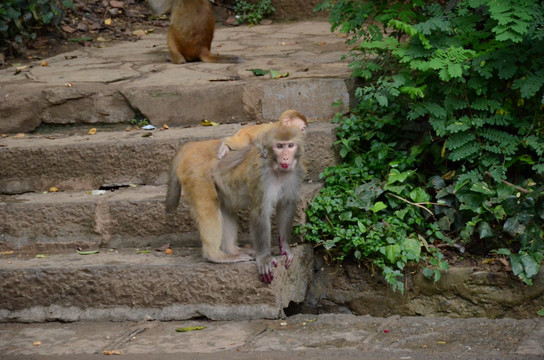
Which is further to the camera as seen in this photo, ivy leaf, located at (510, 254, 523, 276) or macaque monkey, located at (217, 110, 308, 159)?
macaque monkey, located at (217, 110, 308, 159)

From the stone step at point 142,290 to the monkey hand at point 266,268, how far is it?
0.15 ft

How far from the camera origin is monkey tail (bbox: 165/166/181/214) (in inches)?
215

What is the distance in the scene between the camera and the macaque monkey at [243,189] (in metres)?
5.07

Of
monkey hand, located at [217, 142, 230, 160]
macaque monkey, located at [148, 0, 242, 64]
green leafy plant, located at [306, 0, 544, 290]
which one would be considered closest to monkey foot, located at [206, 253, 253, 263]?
green leafy plant, located at [306, 0, 544, 290]

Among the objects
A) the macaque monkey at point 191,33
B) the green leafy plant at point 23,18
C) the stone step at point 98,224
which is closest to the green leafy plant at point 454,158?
the stone step at point 98,224

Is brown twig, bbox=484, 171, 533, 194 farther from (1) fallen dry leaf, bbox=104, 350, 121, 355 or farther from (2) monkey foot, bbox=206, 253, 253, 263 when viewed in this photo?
(1) fallen dry leaf, bbox=104, 350, 121, 355

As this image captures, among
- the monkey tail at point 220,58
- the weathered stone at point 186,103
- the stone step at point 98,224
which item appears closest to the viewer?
the stone step at point 98,224

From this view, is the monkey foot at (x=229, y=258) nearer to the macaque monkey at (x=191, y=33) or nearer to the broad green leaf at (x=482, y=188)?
the broad green leaf at (x=482, y=188)

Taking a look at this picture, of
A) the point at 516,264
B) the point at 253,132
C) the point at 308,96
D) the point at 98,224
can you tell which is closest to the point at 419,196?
the point at 516,264

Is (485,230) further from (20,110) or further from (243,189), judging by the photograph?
(20,110)

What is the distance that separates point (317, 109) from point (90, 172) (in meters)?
2.00

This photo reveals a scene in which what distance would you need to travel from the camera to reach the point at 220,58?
8.28m

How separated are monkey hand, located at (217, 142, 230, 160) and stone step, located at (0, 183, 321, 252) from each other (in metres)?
0.66

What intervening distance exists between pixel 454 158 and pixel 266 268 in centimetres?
172
